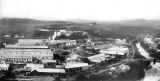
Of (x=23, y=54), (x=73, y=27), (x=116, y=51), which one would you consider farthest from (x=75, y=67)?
(x=73, y=27)

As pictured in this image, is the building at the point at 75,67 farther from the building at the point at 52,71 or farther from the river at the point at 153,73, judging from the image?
the river at the point at 153,73

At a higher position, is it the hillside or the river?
the hillside

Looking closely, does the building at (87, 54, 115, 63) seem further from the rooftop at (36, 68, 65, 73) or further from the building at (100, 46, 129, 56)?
the rooftop at (36, 68, 65, 73)

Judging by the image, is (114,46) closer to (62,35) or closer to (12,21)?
(62,35)

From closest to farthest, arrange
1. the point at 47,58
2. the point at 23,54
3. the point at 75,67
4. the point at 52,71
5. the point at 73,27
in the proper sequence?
1. the point at 52,71
2. the point at 75,67
3. the point at 23,54
4. the point at 47,58
5. the point at 73,27

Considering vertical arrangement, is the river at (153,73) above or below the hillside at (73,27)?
below

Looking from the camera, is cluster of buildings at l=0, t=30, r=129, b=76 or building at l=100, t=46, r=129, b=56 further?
building at l=100, t=46, r=129, b=56

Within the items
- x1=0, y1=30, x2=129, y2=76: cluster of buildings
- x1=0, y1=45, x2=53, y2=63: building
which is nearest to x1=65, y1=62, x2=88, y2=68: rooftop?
x1=0, y1=30, x2=129, y2=76: cluster of buildings

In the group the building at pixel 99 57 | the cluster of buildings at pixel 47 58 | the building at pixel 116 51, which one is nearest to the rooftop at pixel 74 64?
the cluster of buildings at pixel 47 58

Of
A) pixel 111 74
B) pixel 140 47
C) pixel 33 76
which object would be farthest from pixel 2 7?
pixel 140 47

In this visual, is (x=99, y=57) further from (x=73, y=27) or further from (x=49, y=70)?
(x=73, y=27)

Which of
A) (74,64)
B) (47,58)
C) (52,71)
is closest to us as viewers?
(52,71)
